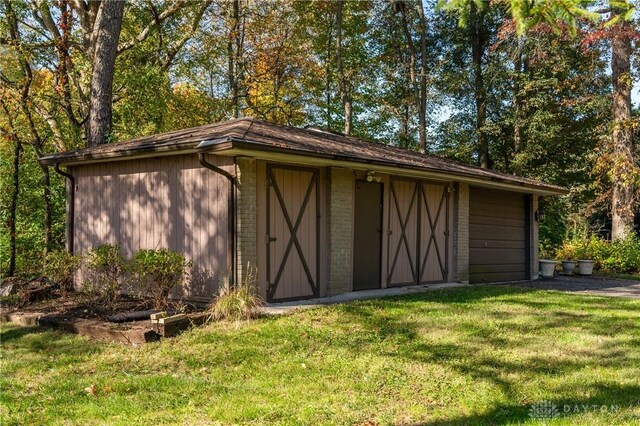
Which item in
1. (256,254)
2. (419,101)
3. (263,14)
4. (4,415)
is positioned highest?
(263,14)

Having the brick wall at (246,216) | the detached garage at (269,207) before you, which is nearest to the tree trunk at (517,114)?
the detached garage at (269,207)

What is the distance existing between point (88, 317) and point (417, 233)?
624 centimetres

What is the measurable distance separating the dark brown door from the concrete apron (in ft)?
0.78

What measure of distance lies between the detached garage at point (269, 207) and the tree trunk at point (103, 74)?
80.2 inches

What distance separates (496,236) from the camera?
13.5 m

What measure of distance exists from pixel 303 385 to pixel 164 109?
476 inches

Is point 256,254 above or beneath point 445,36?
beneath

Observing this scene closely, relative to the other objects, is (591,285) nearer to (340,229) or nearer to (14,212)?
(340,229)

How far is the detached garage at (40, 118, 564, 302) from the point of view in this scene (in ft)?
26.0

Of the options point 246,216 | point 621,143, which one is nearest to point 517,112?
point 621,143

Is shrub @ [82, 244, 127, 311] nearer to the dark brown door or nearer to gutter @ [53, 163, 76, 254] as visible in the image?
gutter @ [53, 163, 76, 254]

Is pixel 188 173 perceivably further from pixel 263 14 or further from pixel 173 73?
pixel 263 14

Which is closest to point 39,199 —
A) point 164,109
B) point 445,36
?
point 164,109

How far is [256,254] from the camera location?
26.2 ft
